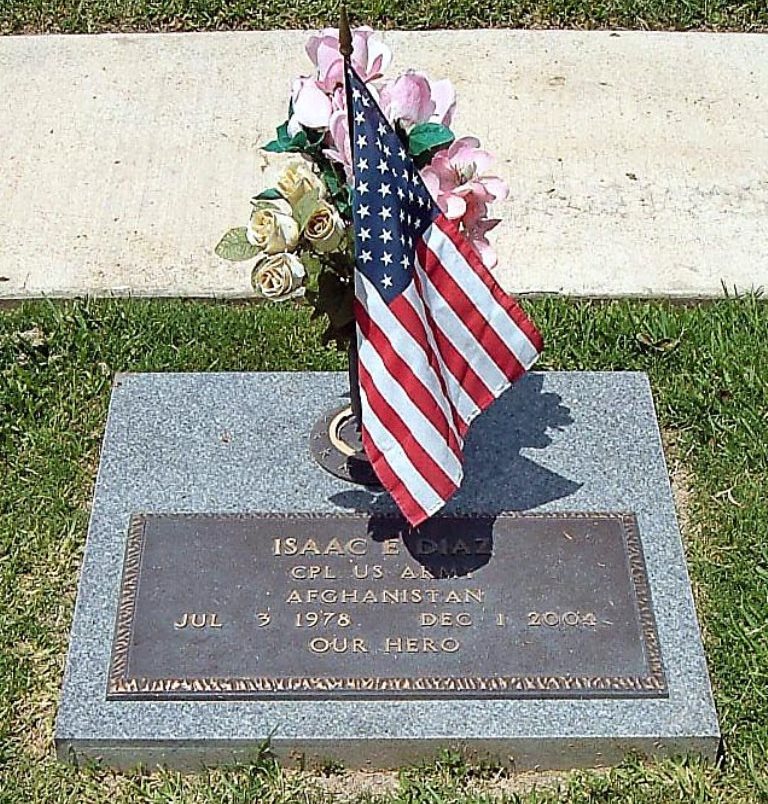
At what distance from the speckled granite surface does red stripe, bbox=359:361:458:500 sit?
370mm

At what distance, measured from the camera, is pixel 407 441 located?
9.83 ft

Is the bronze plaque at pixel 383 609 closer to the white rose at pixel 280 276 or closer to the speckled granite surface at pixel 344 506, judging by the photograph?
the speckled granite surface at pixel 344 506

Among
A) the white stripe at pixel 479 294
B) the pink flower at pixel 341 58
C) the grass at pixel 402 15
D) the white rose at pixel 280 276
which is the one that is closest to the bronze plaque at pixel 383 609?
the white stripe at pixel 479 294

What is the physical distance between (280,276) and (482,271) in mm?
425

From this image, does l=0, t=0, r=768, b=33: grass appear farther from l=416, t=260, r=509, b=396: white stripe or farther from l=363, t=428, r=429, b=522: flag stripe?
l=363, t=428, r=429, b=522: flag stripe

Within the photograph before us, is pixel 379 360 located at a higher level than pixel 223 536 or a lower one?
higher

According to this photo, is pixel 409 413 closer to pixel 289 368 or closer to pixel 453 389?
pixel 453 389

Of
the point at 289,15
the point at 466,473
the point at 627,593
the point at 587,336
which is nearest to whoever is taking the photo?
the point at 627,593

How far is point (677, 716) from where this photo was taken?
9.72 feet

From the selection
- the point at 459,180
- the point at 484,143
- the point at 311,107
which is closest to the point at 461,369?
the point at 459,180

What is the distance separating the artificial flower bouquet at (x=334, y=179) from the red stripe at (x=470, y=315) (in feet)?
0.46

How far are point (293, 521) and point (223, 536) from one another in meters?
0.17

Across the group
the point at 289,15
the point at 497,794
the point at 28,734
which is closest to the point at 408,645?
the point at 497,794

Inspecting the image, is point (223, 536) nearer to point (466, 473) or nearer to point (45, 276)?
point (466, 473)
